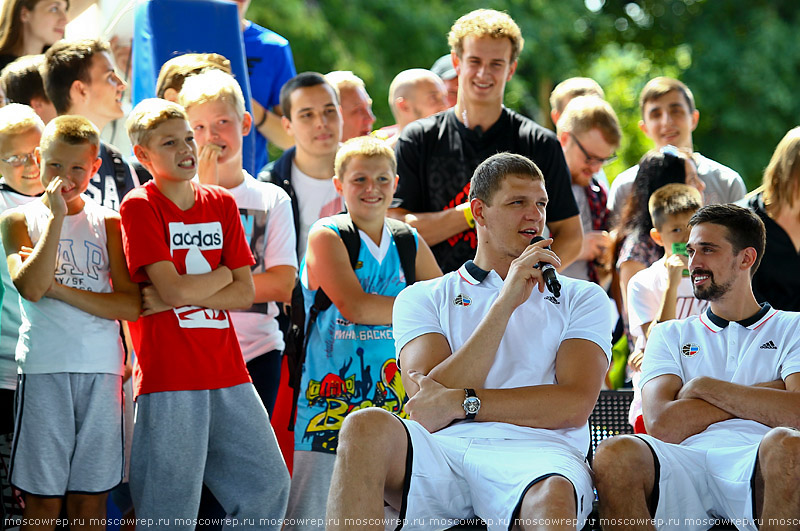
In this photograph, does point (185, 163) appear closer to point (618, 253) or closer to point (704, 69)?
point (618, 253)

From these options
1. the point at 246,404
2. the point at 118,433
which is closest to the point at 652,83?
the point at 246,404

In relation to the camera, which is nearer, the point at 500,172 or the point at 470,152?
the point at 500,172

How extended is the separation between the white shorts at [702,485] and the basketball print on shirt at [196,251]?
1703 mm

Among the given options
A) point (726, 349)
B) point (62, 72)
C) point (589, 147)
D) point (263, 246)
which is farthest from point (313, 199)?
point (726, 349)

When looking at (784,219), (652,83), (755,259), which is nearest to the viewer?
(755,259)

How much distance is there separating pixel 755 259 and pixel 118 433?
2.60 metres

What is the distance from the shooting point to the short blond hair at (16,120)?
414 cm

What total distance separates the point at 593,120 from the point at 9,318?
336 cm

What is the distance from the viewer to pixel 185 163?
4.02 metres

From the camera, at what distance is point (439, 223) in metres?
Result: 4.91

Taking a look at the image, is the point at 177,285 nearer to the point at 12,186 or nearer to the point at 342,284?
the point at 342,284

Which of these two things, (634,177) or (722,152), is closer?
(634,177)

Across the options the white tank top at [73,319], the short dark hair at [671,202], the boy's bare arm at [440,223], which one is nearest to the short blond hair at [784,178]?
the short dark hair at [671,202]

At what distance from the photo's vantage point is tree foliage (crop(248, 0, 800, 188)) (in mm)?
12227
